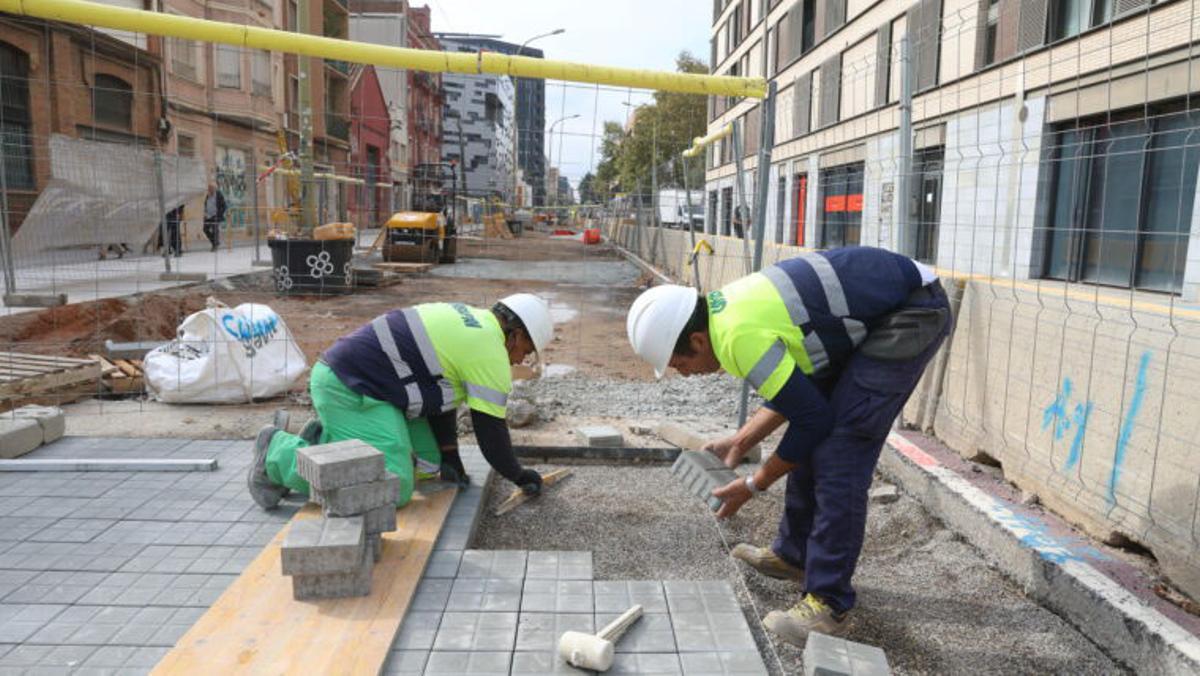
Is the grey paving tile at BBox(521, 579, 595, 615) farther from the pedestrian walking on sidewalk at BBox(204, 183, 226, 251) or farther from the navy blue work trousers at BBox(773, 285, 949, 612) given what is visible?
the pedestrian walking on sidewalk at BBox(204, 183, 226, 251)

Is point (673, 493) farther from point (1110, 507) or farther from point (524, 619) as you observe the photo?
point (1110, 507)

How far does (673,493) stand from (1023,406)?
185cm

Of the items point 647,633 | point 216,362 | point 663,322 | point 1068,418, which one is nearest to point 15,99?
point 216,362

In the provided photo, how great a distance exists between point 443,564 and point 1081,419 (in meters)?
2.86

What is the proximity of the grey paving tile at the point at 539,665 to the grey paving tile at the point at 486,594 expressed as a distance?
31cm

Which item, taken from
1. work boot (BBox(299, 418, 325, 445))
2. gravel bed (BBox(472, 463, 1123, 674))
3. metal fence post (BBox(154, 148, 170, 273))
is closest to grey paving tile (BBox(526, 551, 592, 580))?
gravel bed (BBox(472, 463, 1123, 674))

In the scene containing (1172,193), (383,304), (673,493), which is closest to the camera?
(673,493)

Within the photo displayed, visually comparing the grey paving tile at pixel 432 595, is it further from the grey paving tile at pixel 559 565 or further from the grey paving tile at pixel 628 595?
the grey paving tile at pixel 628 595

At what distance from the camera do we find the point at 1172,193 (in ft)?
29.0

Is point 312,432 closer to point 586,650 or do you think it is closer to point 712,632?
point 586,650

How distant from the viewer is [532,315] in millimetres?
3793

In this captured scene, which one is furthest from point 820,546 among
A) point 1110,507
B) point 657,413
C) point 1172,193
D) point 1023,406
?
point 1172,193

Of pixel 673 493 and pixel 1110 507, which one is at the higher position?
pixel 1110 507

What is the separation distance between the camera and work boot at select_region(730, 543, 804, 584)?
Answer: 3.41 m
